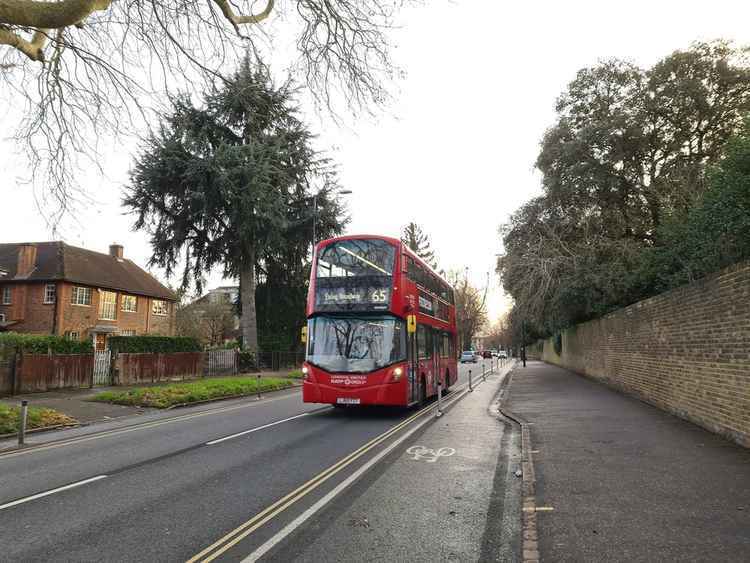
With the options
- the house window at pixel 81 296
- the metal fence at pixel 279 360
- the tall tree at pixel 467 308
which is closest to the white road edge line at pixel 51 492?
the metal fence at pixel 279 360

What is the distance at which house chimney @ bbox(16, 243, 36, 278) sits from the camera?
3425 centimetres

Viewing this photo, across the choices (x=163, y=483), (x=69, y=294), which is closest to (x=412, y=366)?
(x=163, y=483)

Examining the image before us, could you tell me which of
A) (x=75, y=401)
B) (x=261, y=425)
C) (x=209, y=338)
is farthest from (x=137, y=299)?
(x=261, y=425)

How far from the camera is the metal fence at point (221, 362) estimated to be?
2864cm

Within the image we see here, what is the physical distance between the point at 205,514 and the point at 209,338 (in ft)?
180

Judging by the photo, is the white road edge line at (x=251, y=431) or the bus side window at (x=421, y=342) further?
the bus side window at (x=421, y=342)

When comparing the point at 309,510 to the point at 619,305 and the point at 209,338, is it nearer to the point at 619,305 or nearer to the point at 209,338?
the point at 619,305

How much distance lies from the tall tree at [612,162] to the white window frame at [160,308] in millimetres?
29225

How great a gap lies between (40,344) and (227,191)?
11667 millimetres

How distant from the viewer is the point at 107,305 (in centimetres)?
3722

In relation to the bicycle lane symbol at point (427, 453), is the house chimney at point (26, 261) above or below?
above

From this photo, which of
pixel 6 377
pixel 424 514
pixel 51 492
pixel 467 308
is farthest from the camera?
pixel 467 308

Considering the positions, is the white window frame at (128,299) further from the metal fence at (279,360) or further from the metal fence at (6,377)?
the metal fence at (6,377)

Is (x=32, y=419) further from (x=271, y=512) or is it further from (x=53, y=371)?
(x=271, y=512)
